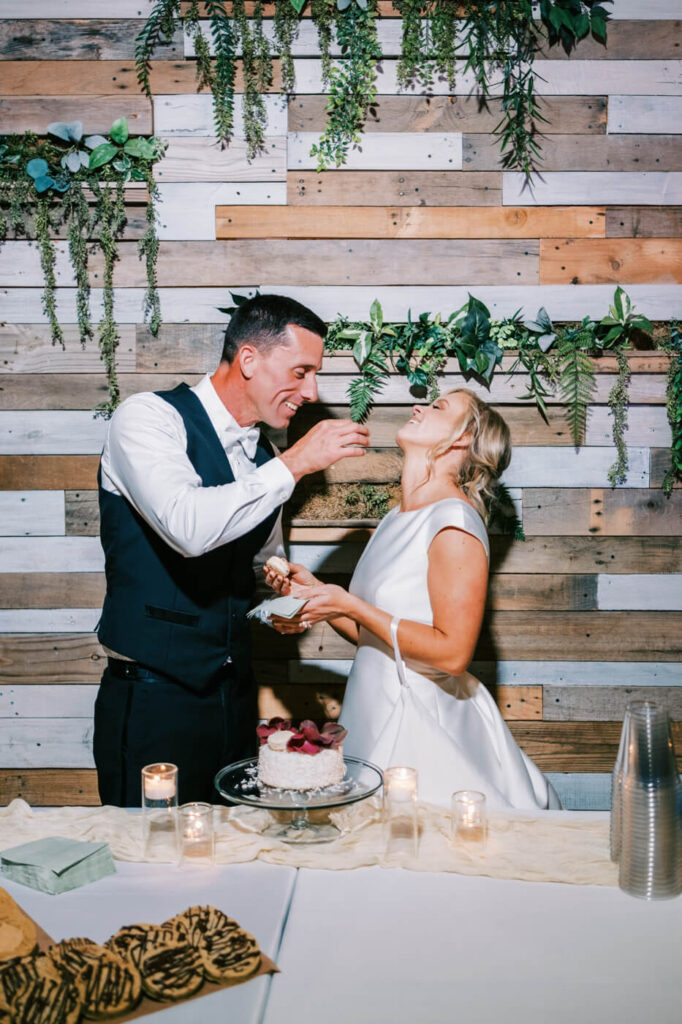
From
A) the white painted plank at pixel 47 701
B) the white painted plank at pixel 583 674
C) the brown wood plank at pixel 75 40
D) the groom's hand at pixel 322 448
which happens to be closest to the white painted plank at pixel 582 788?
the white painted plank at pixel 583 674

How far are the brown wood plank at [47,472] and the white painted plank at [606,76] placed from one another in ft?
6.61

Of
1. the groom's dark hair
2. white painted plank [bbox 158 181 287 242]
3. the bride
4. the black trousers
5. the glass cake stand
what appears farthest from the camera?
white painted plank [bbox 158 181 287 242]

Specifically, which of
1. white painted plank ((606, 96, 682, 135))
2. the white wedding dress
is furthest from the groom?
white painted plank ((606, 96, 682, 135))

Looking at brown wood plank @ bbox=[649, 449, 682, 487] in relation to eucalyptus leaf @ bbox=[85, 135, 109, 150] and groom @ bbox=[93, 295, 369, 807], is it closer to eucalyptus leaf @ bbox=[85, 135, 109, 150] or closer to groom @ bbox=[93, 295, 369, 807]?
groom @ bbox=[93, 295, 369, 807]

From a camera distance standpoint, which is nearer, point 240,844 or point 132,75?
point 240,844

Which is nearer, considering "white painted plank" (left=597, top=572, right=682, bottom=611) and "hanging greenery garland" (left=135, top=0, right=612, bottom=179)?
"hanging greenery garland" (left=135, top=0, right=612, bottom=179)

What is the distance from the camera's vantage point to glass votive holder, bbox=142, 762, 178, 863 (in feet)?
4.91

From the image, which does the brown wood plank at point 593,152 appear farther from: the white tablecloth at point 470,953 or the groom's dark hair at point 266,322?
the white tablecloth at point 470,953

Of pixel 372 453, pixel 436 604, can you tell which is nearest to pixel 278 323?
pixel 372 453

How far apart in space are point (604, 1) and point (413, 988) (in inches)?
119

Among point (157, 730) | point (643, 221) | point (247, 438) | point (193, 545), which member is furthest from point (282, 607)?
point (643, 221)

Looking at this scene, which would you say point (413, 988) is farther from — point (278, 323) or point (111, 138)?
point (111, 138)

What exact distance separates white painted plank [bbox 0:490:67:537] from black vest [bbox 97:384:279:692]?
2.53ft

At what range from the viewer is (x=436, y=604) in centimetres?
212
